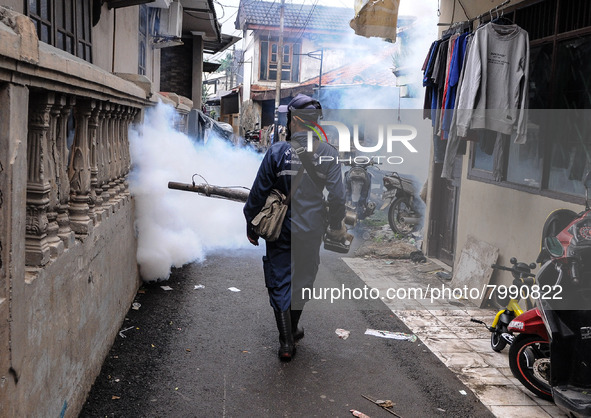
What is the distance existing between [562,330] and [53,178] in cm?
338

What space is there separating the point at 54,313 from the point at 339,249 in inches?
118

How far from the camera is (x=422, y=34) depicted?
16016 mm

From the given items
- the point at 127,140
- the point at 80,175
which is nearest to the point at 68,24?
the point at 127,140

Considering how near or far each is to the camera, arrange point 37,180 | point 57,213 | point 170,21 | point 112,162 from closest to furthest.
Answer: point 37,180 → point 57,213 → point 112,162 → point 170,21

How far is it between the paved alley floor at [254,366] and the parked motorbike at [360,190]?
6549 mm

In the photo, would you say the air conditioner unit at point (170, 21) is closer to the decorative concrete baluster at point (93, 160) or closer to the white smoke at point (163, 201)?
the white smoke at point (163, 201)

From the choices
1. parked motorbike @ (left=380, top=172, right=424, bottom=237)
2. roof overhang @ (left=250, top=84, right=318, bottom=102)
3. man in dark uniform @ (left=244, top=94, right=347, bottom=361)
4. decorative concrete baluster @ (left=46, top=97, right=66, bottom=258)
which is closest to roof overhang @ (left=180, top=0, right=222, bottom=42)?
parked motorbike @ (left=380, top=172, right=424, bottom=237)

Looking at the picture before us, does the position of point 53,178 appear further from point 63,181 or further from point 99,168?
point 99,168

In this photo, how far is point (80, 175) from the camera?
3.77m

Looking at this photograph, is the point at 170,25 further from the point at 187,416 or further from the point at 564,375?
the point at 564,375

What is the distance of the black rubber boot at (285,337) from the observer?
16.5ft

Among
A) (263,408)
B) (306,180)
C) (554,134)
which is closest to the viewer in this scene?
(263,408)

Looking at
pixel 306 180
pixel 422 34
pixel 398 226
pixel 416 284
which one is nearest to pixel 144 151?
pixel 306 180

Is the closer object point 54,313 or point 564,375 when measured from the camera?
point 54,313
